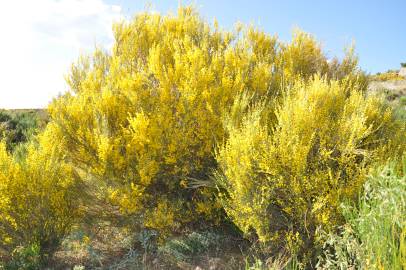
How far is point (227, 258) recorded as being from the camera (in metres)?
5.54

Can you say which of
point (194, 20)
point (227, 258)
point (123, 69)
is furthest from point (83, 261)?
point (194, 20)

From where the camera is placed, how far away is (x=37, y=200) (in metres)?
5.80

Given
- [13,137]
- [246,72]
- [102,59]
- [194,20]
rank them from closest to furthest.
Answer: [246,72]
[102,59]
[194,20]
[13,137]

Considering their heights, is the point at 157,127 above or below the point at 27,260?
above

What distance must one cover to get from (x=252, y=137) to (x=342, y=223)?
1402mm

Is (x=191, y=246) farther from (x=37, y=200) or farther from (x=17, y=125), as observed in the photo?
(x=17, y=125)

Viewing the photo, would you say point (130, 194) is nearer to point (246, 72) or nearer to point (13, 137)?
point (246, 72)

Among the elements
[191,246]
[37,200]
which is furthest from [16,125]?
[191,246]

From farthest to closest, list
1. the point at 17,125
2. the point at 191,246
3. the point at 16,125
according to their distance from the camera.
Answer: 1. the point at 16,125
2. the point at 17,125
3. the point at 191,246

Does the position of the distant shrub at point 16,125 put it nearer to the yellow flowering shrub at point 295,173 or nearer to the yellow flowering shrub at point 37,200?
the yellow flowering shrub at point 37,200

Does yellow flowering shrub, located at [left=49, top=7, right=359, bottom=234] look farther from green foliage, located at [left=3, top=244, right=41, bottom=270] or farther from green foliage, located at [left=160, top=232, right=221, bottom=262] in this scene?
green foliage, located at [left=3, top=244, right=41, bottom=270]

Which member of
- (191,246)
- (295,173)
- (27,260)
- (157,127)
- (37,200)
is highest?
(157,127)

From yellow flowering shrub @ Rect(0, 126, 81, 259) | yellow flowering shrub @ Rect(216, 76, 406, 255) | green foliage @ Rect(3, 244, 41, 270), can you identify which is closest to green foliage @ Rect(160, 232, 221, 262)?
yellow flowering shrub @ Rect(216, 76, 406, 255)

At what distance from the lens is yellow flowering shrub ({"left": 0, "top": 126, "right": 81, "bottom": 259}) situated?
5672 mm
